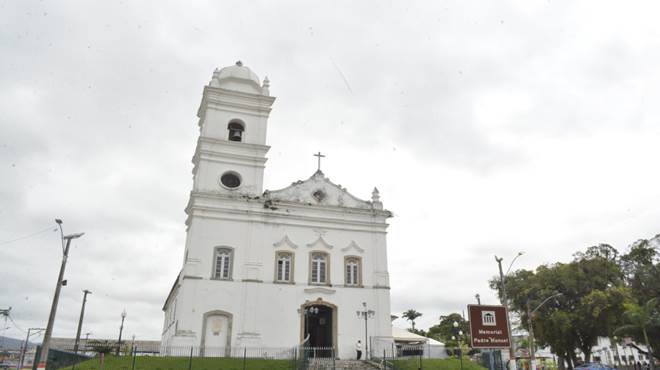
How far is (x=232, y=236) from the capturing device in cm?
2739

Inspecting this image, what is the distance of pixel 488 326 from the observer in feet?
63.7

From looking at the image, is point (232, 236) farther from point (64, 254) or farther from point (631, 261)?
point (631, 261)

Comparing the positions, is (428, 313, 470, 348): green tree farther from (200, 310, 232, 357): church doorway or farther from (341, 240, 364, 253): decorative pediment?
(200, 310, 232, 357): church doorway

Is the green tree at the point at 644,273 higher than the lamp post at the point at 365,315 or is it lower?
higher

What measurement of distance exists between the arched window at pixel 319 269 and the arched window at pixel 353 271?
44.4 inches

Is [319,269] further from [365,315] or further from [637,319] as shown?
[637,319]

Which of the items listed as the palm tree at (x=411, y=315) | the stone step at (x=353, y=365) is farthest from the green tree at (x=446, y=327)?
the stone step at (x=353, y=365)

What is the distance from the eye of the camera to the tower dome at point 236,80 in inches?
1229

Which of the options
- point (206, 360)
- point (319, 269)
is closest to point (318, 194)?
point (319, 269)

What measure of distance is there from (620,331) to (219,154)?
30.8m

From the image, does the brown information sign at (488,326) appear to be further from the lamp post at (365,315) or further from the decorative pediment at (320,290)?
the decorative pediment at (320,290)

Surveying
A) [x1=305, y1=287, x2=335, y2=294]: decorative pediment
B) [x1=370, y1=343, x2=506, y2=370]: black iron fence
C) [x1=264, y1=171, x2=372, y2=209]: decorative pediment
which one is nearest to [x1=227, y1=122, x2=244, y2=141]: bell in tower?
[x1=264, y1=171, x2=372, y2=209]: decorative pediment

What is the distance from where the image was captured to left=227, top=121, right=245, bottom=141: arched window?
3061 cm

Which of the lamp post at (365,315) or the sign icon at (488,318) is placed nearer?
the sign icon at (488,318)
